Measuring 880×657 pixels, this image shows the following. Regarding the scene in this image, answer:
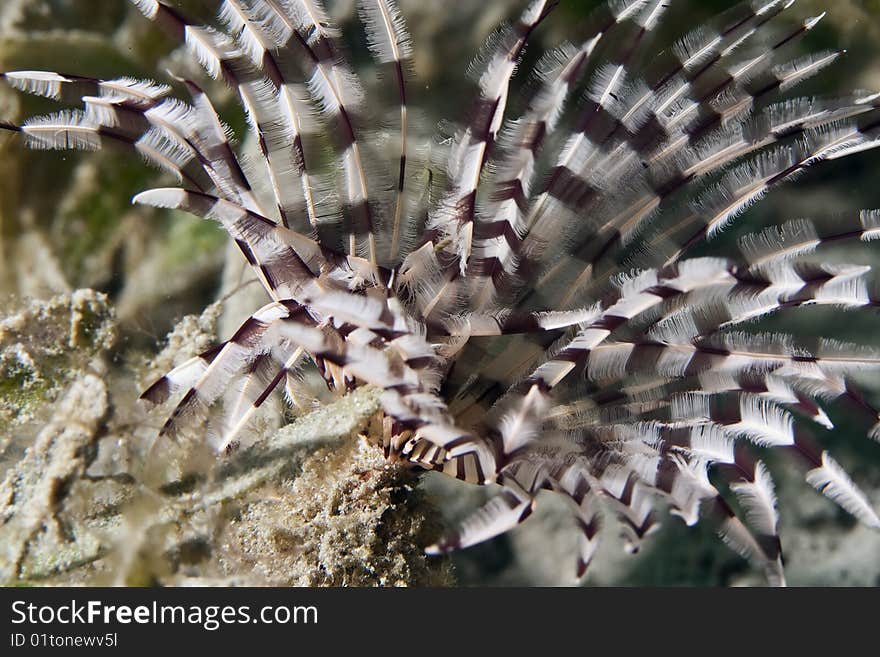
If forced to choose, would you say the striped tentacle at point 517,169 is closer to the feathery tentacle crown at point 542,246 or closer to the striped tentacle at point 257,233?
the feathery tentacle crown at point 542,246

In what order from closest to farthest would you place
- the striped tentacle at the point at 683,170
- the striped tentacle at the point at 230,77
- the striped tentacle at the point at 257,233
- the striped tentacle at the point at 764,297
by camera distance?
the striped tentacle at the point at 257,233 < the striped tentacle at the point at 764,297 < the striped tentacle at the point at 230,77 < the striped tentacle at the point at 683,170

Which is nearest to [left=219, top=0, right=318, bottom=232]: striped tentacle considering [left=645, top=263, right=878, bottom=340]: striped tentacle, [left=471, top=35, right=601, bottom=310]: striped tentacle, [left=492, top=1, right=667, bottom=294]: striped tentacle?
[left=471, top=35, right=601, bottom=310]: striped tentacle

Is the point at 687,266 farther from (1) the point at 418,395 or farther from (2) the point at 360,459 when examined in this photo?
(2) the point at 360,459

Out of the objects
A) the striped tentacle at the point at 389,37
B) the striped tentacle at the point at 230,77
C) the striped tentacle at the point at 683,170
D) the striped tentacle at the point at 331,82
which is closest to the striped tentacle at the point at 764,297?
A: the striped tentacle at the point at 683,170

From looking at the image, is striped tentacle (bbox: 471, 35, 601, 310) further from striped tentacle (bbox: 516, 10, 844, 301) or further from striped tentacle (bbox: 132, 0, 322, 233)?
striped tentacle (bbox: 132, 0, 322, 233)

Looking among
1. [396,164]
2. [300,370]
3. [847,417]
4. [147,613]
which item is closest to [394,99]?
[396,164]

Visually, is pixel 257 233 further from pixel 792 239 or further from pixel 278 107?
pixel 792 239

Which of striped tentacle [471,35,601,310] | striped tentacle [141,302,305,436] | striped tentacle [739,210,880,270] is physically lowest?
striped tentacle [141,302,305,436]

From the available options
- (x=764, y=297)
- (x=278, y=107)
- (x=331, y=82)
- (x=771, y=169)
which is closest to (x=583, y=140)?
(x=771, y=169)
